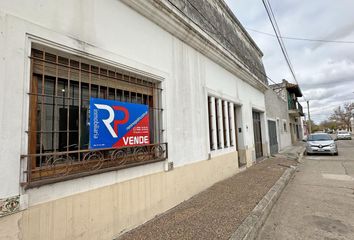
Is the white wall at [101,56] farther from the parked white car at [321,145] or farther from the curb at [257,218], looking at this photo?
the parked white car at [321,145]

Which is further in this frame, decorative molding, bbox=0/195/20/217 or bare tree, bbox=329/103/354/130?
bare tree, bbox=329/103/354/130

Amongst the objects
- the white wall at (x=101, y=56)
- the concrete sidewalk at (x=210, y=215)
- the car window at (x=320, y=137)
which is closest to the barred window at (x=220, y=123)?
the white wall at (x=101, y=56)

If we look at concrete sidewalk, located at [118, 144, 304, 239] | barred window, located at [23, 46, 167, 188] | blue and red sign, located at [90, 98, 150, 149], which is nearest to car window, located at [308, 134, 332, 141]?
concrete sidewalk, located at [118, 144, 304, 239]

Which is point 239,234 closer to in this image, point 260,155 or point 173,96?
point 173,96

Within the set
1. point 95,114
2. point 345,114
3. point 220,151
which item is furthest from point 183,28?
point 345,114

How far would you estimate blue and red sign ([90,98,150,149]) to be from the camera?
3.15 m

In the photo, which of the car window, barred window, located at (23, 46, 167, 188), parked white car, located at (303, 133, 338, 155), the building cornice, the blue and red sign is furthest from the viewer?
the car window

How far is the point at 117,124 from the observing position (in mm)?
3473

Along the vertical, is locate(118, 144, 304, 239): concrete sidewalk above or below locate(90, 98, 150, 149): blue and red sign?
below

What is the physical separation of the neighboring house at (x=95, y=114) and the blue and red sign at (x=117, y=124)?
2cm

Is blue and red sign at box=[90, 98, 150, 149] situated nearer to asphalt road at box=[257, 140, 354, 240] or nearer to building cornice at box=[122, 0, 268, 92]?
building cornice at box=[122, 0, 268, 92]

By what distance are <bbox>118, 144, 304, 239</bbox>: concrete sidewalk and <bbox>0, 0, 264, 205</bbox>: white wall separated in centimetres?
91

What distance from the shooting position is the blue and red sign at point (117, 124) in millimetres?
3152

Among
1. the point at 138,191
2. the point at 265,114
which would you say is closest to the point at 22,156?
the point at 138,191
